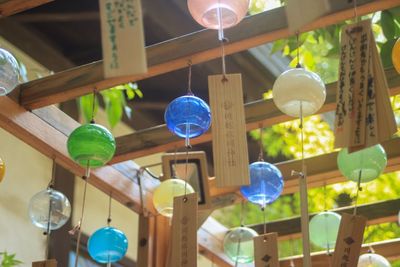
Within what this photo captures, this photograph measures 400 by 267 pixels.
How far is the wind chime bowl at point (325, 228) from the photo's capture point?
2557 mm

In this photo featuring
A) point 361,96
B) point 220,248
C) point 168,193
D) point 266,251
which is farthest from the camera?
point 220,248

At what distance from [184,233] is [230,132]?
284mm

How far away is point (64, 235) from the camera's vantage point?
3688 millimetres

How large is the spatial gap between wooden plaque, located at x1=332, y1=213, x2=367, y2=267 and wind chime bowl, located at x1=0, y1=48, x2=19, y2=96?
3.24 ft

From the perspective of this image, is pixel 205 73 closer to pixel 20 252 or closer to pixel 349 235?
pixel 20 252

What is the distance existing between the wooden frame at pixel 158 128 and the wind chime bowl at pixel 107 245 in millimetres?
255

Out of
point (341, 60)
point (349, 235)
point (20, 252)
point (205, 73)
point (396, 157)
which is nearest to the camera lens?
point (341, 60)

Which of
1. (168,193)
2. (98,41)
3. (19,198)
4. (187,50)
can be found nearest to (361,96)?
(187,50)

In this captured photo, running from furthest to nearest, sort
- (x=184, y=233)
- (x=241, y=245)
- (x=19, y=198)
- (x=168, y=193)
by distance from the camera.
→ 1. (x=19, y=198)
2. (x=241, y=245)
3. (x=168, y=193)
4. (x=184, y=233)

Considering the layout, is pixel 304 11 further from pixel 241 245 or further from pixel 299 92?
pixel 241 245

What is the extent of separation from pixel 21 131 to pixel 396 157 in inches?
49.0

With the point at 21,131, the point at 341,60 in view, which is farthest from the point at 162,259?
the point at 341,60

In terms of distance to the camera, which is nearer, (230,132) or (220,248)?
(230,132)

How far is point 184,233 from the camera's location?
1802 millimetres
